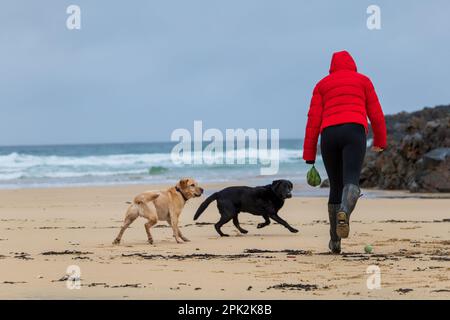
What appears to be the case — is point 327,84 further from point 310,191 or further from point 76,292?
point 310,191

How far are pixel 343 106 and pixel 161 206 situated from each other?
10.5ft

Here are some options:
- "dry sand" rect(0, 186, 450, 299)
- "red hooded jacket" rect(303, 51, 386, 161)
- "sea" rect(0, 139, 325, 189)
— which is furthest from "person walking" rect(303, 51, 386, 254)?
"sea" rect(0, 139, 325, 189)

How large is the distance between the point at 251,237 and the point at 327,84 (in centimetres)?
324

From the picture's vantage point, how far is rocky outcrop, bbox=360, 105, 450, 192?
63.2ft

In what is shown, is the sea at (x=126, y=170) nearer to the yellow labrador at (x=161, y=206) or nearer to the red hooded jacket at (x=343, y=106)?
the yellow labrador at (x=161, y=206)

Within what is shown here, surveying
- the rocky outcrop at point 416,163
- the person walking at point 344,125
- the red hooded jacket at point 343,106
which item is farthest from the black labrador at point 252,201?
the rocky outcrop at point 416,163

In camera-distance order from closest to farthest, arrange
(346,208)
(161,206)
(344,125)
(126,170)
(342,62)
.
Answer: (346,208), (344,125), (342,62), (161,206), (126,170)

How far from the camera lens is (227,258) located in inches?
343

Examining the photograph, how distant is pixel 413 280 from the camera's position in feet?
23.0

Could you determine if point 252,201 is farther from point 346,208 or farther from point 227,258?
point 346,208

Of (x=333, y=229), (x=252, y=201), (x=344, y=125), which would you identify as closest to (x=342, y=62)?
(x=344, y=125)

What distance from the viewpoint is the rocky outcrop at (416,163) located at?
758 inches

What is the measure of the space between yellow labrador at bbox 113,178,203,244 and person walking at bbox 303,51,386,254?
2.53 meters

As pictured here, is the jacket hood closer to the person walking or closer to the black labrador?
the person walking
